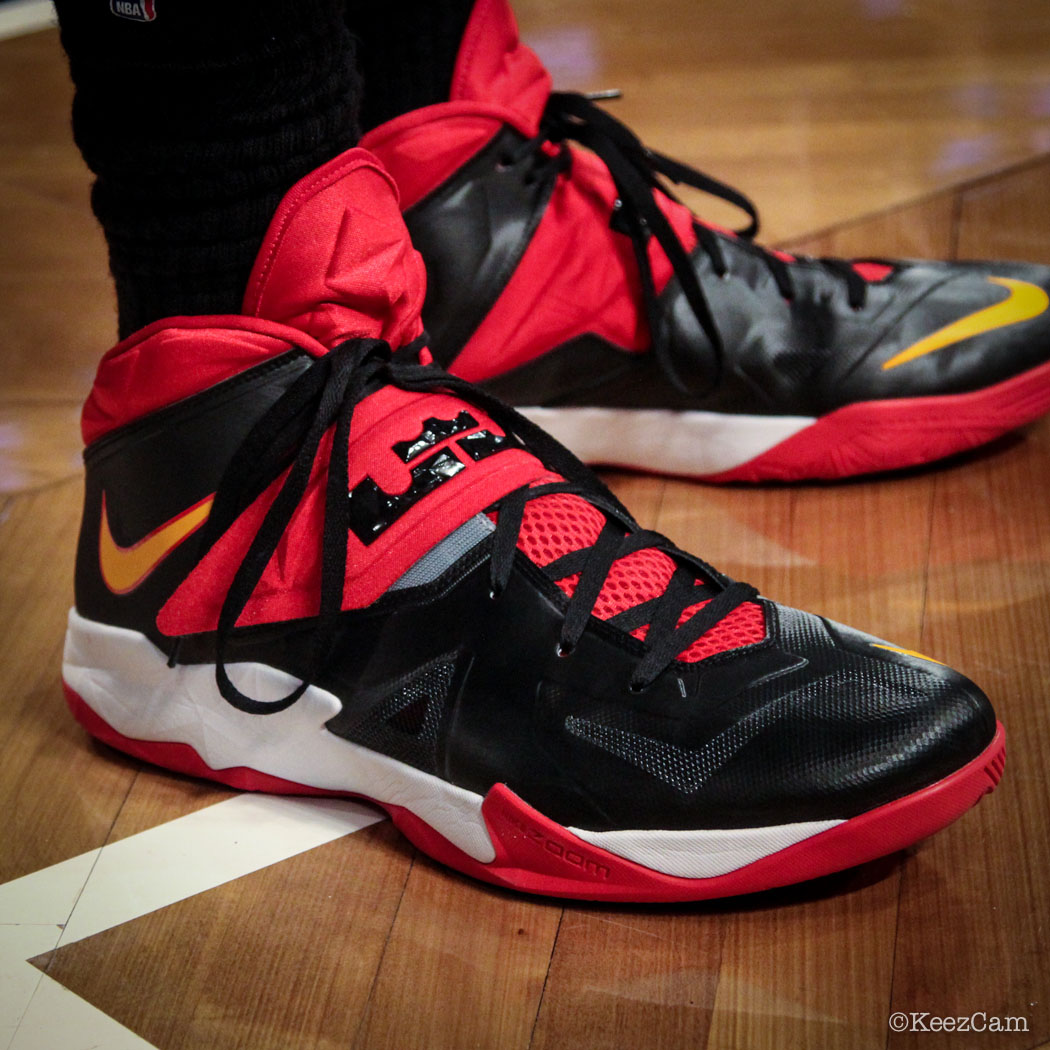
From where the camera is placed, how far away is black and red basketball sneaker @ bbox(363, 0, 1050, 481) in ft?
3.01

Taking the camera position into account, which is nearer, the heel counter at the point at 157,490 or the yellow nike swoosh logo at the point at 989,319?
the heel counter at the point at 157,490

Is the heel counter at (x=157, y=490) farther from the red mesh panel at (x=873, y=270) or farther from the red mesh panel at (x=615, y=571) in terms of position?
the red mesh panel at (x=873, y=270)

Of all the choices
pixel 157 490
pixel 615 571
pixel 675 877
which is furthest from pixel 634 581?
pixel 157 490

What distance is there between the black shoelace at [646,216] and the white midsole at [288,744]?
434mm

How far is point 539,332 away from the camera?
0.94 metres

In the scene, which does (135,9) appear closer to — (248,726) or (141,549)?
(141,549)

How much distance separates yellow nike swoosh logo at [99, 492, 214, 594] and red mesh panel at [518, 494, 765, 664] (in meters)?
0.20

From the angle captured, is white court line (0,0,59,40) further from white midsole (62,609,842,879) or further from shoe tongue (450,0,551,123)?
white midsole (62,609,842,879)

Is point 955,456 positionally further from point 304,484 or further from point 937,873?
point 304,484

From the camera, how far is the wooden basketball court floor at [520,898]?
24.7 inches

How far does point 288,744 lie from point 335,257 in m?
0.30

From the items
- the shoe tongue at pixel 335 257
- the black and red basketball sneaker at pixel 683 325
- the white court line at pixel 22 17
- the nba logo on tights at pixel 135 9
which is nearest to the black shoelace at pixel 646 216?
the black and red basketball sneaker at pixel 683 325

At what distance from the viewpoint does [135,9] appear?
1.91 feet

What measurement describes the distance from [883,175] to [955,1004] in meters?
1.10
